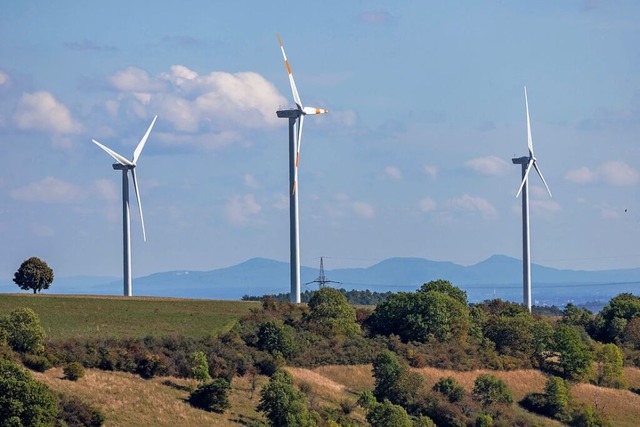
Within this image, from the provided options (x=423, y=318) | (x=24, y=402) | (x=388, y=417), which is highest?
(x=423, y=318)

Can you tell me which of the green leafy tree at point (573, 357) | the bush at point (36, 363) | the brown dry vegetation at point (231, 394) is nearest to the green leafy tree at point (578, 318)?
the green leafy tree at point (573, 357)

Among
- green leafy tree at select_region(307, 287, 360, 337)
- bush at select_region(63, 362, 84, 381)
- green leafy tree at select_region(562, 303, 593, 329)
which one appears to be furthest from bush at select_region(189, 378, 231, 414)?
green leafy tree at select_region(562, 303, 593, 329)

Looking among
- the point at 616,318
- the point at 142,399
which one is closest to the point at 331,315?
the point at 142,399

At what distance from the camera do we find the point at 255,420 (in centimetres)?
11538

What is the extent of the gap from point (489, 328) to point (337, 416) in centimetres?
5550

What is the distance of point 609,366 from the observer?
162 m

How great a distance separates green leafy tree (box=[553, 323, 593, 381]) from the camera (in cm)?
15812

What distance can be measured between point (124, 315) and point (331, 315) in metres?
25.4

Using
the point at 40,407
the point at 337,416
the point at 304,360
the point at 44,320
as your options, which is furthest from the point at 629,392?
the point at 40,407

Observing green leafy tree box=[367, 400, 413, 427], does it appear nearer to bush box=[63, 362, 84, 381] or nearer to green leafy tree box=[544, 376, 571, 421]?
bush box=[63, 362, 84, 381]

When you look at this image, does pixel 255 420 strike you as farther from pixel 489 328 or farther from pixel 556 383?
pixel 489 328

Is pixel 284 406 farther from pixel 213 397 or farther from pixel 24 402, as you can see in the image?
pixel 24 402

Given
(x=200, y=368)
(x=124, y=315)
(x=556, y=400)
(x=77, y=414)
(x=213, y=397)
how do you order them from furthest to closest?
(x=124, y=315)
(x=556, y=400)
(x=200, y=368)
(x=213, y=397)
(x=77, y=414)

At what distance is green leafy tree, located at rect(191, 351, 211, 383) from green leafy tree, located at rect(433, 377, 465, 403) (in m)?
26.0
